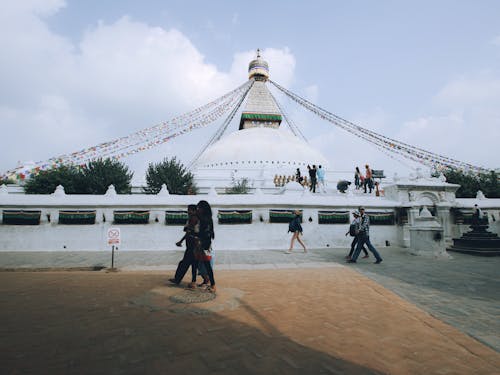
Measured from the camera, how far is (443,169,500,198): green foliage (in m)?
20.7

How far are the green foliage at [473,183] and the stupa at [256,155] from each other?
11843mm

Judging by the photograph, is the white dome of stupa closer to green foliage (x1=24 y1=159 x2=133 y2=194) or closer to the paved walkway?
green foliage (x1=24 y1=159 x2=133 y2=194)

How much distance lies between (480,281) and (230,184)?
674 inches

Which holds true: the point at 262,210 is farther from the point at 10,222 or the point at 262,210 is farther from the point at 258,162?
the point at 258,162

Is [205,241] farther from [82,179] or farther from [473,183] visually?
[473,183]

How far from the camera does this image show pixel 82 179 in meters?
15.4

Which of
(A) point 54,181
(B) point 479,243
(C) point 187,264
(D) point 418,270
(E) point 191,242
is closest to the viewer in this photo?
(E) point 191,242

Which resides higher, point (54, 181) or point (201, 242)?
point (54, 181)

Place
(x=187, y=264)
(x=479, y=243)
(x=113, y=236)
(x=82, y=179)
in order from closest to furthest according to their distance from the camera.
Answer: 1. (x=187, y=264)
2. (x=113, y=236)
3. (x=479, y=243)
4. (x=82, y=179)

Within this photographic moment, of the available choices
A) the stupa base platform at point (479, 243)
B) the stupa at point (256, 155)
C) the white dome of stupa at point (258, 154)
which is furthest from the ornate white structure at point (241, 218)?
the white dome of stupa at point (258, 154)

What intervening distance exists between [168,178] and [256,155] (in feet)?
44.9

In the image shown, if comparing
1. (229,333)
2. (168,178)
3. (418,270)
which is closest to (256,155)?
(168,178)

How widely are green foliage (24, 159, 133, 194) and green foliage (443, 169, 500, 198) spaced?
25333mm

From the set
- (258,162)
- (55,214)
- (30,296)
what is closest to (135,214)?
(55,214)
